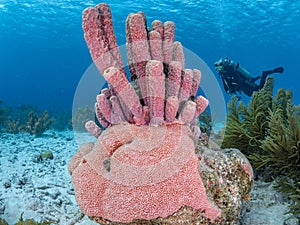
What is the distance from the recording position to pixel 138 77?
2.63 metres

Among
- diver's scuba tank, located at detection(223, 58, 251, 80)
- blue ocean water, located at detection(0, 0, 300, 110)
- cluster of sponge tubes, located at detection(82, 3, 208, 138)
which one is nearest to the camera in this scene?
cluster of sponge tubes, located at detection(82, 3, 208, 138)

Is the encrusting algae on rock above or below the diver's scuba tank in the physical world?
above

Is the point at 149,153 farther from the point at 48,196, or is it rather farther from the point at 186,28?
the point at 186,28

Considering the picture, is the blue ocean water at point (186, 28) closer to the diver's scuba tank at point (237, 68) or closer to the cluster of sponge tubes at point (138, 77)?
the diver's scuba tank at point (237, 68)

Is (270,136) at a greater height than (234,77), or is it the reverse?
(270,136)

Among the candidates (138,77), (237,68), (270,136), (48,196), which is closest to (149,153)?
(138,77)

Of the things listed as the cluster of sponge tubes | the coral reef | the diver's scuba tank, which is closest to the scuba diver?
the diver's scuba tank

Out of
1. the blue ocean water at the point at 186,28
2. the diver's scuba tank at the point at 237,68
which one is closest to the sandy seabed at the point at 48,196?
the diver's scuba tank at the point at 237,68

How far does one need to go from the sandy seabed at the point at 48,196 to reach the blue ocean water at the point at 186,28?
1685 centimetres

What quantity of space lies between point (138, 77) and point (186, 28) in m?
26.7

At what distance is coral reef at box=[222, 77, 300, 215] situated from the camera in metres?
3.08

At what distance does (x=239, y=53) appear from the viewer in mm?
39312

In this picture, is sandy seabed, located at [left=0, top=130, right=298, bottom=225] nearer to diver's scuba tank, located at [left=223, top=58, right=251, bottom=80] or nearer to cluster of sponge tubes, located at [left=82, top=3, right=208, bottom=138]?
cluster of sponge tubes, located at [left=82, top=3, right=208, bottom=138]

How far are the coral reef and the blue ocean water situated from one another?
749 inches
